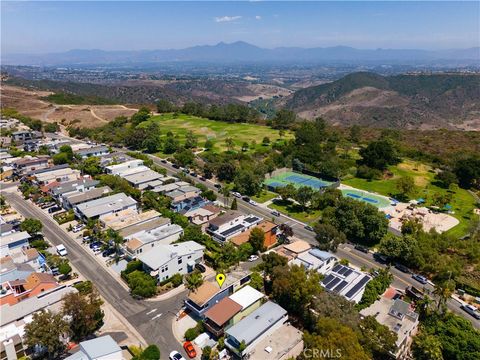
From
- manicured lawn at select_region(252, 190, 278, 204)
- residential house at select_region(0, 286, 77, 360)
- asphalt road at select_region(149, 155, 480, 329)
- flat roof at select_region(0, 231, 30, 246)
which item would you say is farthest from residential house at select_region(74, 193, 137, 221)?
manicured lawn at select_region(252, 190, 278, 204)

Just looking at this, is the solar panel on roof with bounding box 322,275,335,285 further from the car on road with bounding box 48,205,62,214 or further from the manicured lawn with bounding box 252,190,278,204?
the car on road with bounding box 48,205,62,214

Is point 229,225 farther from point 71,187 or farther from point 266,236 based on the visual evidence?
point 71,187

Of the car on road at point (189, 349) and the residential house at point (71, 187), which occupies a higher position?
the residential house at point (71, 187)

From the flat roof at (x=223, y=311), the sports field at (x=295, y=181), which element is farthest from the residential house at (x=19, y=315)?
the sports field at (x=295, y=181)

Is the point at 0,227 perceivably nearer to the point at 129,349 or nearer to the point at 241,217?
the point at 129,349

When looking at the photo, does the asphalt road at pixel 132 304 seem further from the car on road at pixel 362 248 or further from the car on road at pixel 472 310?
the car on road at pixel 472 310

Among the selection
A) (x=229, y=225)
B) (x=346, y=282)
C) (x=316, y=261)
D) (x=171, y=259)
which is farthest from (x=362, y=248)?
(x=171, y=259)
